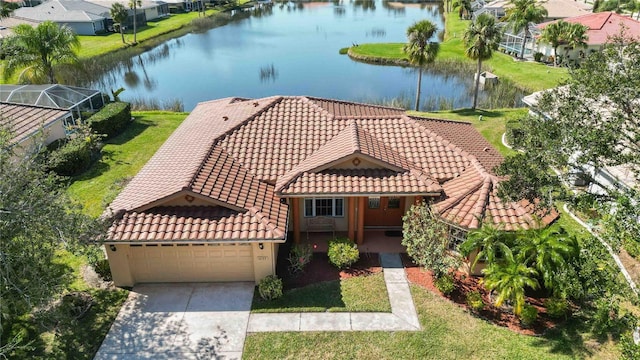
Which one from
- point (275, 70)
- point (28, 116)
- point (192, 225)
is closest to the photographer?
point (192, 225)

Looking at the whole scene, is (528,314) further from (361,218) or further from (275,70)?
(275,70)

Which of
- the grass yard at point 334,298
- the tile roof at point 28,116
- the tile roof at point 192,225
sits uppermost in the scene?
the tile roof at point 28,116

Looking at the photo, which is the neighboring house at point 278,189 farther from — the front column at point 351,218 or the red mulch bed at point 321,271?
the red mulch bed at point 321,271

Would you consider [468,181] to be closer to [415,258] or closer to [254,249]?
[415,258]

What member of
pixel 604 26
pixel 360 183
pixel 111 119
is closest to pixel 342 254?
pixel 360 183

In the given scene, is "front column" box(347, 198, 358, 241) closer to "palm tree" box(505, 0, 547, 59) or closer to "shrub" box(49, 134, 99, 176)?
"shrub" box(49, 134, 99, 176)

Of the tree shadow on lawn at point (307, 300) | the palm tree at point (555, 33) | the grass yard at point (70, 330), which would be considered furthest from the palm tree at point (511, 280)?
the palm tree at point (555, 33)

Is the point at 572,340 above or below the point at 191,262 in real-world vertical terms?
below
